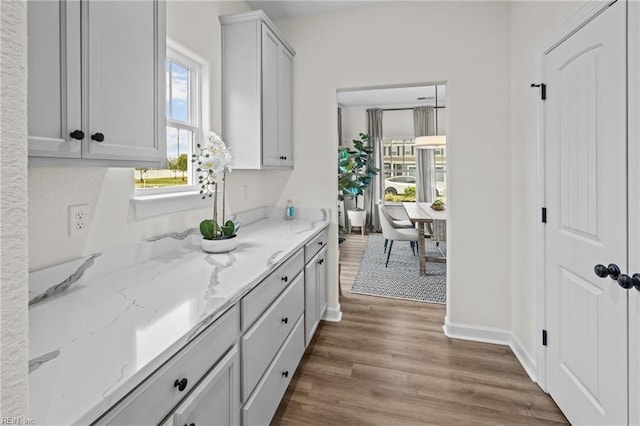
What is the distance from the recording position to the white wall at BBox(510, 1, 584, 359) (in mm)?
2141

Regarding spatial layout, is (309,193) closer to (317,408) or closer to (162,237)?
(162,237)

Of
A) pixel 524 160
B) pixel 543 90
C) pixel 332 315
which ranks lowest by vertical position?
pixel 332 315

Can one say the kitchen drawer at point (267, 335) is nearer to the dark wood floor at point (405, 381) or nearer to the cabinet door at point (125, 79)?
the dark wood floor at point (405, 381)

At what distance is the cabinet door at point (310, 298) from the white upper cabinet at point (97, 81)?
1329 mm

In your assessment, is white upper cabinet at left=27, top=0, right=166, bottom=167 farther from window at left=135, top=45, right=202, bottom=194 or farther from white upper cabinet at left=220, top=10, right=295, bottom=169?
white upper cabinet at left=220, top=10, right=295, bottom=169

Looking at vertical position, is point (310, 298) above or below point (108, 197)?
below

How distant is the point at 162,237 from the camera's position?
1.81 meters

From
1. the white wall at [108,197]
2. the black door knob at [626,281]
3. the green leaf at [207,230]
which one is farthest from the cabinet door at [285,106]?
the black door knob at [626,281]

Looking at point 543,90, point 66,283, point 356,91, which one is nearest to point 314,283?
point 66,283

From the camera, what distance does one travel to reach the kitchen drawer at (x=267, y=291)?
1.37 metres

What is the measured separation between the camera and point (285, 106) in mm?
2936

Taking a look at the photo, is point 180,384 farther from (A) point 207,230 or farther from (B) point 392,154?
(B) point 392,154

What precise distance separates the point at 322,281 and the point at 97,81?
2.18 metres

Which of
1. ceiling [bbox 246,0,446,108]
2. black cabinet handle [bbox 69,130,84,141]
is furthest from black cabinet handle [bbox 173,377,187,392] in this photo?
ceiling [bbox 246,0,446,108]
